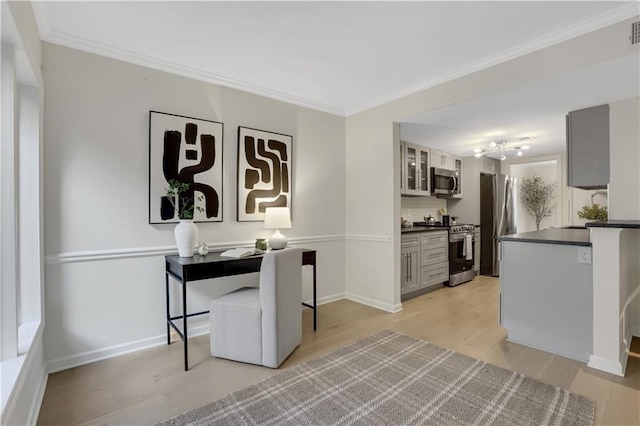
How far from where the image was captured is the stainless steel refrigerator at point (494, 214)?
17.6 ft

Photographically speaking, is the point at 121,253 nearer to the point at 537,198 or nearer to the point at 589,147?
the point at 589,147

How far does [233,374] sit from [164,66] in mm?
2572

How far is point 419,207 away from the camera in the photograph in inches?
214

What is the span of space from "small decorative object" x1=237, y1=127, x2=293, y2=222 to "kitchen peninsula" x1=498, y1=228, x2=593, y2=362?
2.27 m

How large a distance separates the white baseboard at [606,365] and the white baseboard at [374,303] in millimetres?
1713

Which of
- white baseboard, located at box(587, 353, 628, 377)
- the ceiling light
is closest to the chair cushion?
white baseboard, located at box(587, 353, 628, 377)

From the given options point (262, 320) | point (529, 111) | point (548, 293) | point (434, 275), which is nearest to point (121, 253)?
point (262, 320)

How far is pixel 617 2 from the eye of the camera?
1.97 m

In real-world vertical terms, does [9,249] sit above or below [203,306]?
above

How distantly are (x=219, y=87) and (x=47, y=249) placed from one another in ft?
6.40

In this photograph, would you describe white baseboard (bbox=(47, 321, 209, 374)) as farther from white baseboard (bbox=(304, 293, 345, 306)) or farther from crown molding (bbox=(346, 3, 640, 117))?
crown molding (bbox=(346, 3, 640, 117))

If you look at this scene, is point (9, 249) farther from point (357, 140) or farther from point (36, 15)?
point (357, 140)

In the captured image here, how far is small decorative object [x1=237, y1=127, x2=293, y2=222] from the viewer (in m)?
3.21

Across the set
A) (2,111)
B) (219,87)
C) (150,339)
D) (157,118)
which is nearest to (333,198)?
(219,87)
